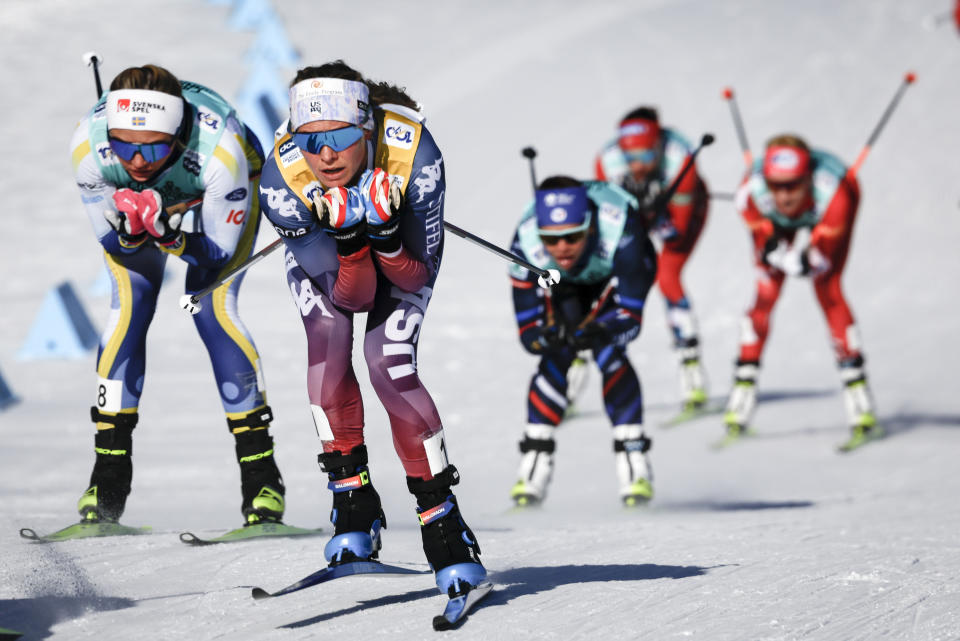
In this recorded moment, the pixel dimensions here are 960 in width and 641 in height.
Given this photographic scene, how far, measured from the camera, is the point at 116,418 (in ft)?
21.6

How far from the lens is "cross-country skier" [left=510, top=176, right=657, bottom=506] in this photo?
7797 millimetres

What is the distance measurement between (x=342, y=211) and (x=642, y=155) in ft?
22.6

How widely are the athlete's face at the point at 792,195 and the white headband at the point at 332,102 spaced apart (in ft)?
18.9

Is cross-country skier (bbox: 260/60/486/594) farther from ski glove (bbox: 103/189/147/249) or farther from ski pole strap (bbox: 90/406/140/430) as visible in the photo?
ski pole strap (bbox: 90/406/140/430)

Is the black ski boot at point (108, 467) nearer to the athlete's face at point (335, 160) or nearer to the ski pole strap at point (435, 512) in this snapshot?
the ski pole strap at point (435, 512)

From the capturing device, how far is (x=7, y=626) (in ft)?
16.3

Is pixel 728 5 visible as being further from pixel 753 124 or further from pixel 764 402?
pixel 764 402

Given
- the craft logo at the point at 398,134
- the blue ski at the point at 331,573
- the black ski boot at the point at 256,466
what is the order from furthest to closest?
the black ski boot at the point at 256,466 < the blue ski at the point at 331,573 < the craft logo at the point at 398,134

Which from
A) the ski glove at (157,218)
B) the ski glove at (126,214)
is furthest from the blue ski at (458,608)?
the ski glove at (126,214)

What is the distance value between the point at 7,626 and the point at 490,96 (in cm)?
1637

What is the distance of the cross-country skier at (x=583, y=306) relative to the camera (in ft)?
25.6

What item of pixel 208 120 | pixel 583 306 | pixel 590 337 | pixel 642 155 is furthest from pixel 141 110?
pixel 642 155

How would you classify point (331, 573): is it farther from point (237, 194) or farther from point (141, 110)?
point (141, 110)

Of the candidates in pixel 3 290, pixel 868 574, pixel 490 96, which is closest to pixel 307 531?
pixel 868 574
